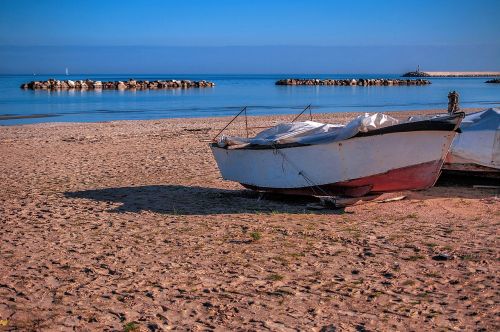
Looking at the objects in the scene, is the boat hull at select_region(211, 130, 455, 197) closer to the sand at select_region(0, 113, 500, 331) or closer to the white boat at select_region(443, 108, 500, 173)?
the sand at select_region(0, 113, 500, 331)

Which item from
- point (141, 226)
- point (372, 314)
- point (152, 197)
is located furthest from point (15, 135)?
point (372, 314)

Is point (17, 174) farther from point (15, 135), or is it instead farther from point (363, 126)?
point (15, 135)

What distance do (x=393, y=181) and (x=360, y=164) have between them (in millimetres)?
Answer: 630

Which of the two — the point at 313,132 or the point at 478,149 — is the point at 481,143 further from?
the point at 313,132

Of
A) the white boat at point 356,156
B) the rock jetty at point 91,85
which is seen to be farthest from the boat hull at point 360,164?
the rock jetty at point 91,85

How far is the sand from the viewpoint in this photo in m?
5.19

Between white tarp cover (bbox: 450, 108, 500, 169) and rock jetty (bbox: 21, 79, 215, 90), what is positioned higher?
white tarp cover (bbox: 450, 108, 500, 169)

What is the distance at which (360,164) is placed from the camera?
922 centimetres

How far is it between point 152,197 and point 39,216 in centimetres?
209

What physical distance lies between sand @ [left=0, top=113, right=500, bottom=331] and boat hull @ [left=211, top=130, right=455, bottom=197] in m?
0.39

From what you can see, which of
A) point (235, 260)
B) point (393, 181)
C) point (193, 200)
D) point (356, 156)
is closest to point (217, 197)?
point (193, 200)

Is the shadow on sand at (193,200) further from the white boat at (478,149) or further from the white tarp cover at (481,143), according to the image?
the white tarp cover at (481,143)

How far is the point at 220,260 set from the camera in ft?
22.2

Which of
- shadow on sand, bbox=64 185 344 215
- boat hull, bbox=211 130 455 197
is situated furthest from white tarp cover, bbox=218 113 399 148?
shadow on sand, bbox=64 185 344 215
